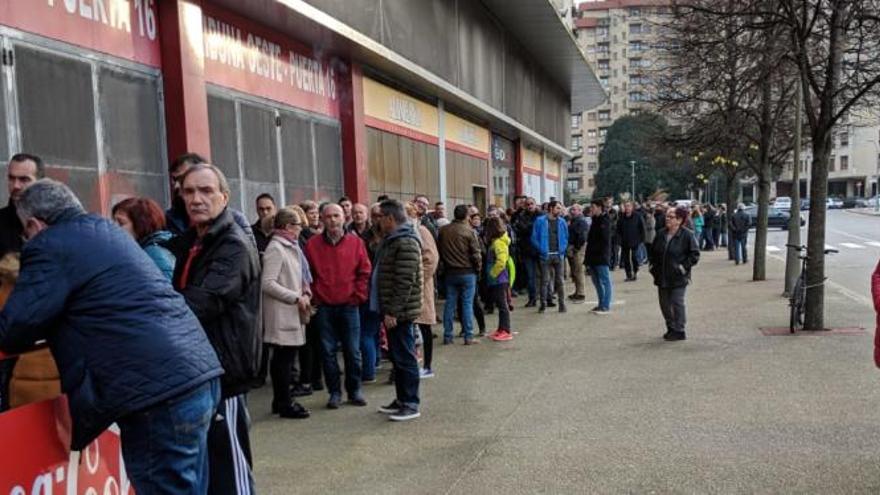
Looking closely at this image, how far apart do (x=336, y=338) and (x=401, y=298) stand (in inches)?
38.4

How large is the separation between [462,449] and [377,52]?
9.04 metres

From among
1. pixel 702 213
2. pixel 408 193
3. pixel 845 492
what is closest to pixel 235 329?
pixel 845 492

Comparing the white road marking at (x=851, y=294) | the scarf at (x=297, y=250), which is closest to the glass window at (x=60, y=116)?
the scarf at (x=297, y=250)

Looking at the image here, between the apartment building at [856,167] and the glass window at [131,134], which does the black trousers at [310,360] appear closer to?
the glass window at [131,134]

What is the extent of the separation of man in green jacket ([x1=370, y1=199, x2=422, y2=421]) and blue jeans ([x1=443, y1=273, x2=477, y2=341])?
323cm

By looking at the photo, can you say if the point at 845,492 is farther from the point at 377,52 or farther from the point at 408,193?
the point at 408,193

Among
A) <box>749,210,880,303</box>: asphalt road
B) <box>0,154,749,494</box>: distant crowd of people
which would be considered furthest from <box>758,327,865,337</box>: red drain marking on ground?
<box>0,154,749,494</box>: distant crowd of people

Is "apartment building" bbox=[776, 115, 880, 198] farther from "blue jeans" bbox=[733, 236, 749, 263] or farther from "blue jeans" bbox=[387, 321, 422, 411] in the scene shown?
"blue jeans" bbox=[387, 321, 422, 411]

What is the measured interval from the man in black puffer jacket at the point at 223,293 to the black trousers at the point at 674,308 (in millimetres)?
7037

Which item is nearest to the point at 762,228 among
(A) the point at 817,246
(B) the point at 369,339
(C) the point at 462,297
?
(A) the point at 817,246

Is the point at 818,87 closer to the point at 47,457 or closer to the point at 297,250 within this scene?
the point at 297,250

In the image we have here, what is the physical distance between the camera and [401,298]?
20.7 ft

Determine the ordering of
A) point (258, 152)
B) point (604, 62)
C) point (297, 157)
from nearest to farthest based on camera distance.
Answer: point (258, 152), point (297, 157), point (604, 62)

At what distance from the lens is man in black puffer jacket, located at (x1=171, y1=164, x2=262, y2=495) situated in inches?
140
